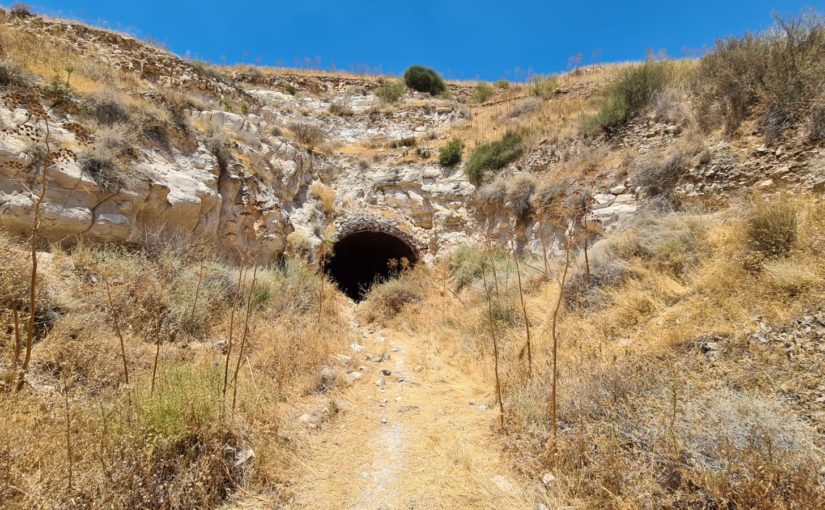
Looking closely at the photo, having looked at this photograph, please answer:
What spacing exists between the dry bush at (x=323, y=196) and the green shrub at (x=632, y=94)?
8653mm

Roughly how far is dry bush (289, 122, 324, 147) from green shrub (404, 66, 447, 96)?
9.53 m

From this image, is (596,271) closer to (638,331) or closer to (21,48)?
(638,331)

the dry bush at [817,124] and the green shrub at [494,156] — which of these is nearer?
the dry bush at [817,124]

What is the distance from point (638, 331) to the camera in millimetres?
4355

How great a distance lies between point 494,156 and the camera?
1215 cm

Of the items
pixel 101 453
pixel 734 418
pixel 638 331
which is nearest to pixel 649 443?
pixel 734 418

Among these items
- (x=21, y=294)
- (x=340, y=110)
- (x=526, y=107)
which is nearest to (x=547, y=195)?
(x=526, y=107)

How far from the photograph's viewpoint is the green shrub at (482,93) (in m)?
20.6

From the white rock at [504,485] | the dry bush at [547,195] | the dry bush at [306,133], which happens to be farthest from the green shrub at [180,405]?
the dry bush at [306,133]

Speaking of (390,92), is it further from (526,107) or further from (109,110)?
(109,110)

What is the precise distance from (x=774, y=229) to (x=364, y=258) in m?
12.6

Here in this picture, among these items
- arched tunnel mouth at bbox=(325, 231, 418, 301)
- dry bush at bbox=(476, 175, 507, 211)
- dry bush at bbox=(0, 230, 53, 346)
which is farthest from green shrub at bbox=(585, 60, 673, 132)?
dry bush at bbox=(0, 230, 53, 346)

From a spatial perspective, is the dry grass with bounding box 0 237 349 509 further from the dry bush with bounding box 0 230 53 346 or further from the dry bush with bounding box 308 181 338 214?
the dry bush with bounding box 308 181 338 214

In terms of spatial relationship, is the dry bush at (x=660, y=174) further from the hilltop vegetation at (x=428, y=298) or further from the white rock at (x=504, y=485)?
the white rock at (x=504, y=485)
